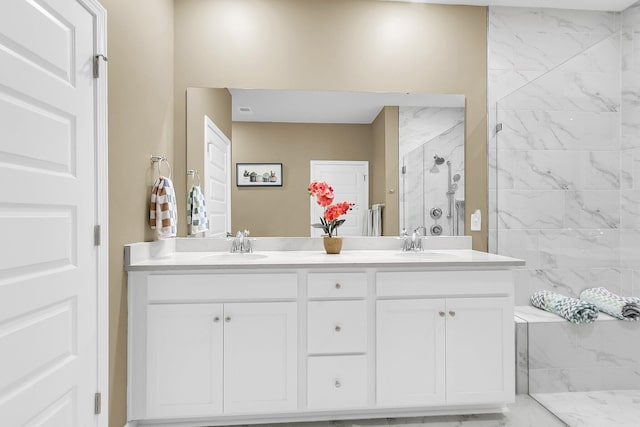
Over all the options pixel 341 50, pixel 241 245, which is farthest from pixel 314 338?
pixel 341 50

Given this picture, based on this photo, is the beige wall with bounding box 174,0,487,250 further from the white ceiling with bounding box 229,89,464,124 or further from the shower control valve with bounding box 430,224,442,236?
the shower control valve with bounding box 430,224,442,236

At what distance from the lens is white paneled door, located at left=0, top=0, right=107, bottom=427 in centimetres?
106

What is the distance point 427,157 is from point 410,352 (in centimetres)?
127

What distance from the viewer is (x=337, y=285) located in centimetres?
189

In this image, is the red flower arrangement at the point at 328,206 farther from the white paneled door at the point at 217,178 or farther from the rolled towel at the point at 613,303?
the rolled towel at the point at 613,303

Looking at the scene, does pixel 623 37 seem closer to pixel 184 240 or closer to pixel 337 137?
pixel 337 137

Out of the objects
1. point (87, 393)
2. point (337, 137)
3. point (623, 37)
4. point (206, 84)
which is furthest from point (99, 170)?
point (623, 37)

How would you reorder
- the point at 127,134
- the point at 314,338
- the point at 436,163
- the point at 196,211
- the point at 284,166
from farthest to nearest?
the point at 436,163 → the point at 284,166 → the point at 196,211 → the point at 314,338 → the point at 127,134

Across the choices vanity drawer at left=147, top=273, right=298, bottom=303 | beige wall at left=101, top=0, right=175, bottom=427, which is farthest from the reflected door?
beige wall at left=101, top=0, right=175, bottom=427

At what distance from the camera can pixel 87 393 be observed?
4.74 ft

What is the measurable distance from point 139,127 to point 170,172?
486 millimetres

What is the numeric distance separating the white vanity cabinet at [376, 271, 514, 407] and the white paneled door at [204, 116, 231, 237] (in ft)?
3.64

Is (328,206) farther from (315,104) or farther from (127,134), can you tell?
(127,134)

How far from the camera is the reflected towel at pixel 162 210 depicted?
1.99 meters
